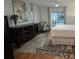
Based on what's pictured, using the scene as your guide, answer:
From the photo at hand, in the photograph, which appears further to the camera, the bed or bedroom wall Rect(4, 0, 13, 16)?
the bed

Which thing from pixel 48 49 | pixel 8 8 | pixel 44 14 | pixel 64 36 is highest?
pixel 44 14

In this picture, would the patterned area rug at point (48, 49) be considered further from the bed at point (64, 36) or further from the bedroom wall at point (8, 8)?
the bedroom wall at point (8, 8)

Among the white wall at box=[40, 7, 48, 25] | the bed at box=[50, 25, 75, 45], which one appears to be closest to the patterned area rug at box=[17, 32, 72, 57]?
the bed at box=[50, 25, 75, 45]

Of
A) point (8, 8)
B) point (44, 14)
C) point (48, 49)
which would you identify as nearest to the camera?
point (48, 49)

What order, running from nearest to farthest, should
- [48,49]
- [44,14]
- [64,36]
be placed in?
1. [48,49]
2. [64,36]
3. [44,14]

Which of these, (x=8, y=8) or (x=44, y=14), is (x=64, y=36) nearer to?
(x=8, y=8)

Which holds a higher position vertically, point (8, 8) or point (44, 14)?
point (44, 14)

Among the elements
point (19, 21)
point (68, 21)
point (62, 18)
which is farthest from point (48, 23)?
point (19, 21)

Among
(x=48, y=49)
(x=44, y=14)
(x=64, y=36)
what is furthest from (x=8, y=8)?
(x=44, y=14)

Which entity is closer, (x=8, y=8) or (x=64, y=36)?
(x=8, y=8)

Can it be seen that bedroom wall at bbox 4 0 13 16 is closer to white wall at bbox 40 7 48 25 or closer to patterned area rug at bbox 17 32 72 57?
patterned area rug at bbox 17 32 72 57

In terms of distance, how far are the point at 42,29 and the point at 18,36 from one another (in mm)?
5392

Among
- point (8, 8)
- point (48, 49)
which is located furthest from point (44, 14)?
point (48, 49)

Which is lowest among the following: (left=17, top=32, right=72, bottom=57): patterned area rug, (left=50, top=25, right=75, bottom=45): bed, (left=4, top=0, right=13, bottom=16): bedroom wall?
(left=17, top=32, right=72, bottom=57): patterned area rug
